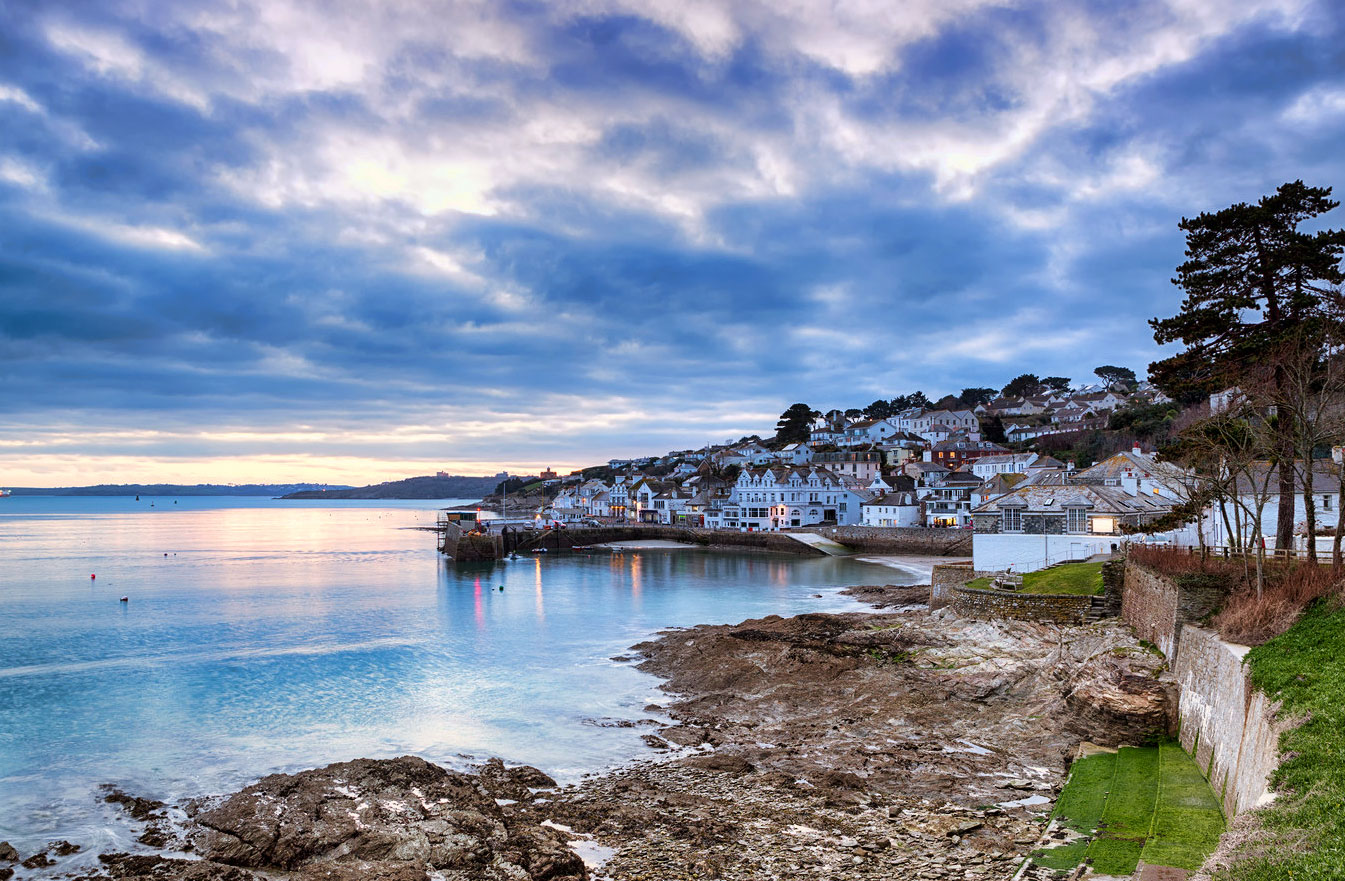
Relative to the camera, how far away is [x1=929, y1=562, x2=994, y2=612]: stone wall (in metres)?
33.3

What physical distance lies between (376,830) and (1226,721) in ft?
45.5

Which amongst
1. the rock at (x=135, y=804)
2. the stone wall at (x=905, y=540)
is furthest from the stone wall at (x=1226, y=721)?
the stone wall at (x=905, y=540)

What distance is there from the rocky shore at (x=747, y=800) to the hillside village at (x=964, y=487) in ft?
25.2

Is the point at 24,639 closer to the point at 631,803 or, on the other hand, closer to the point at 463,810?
the point at 463,810

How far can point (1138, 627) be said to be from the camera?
65.1 feet

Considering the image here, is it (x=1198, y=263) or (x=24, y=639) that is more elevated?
(x=1198, y=263)

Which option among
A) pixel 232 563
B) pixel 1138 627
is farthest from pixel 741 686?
pixel 232 563

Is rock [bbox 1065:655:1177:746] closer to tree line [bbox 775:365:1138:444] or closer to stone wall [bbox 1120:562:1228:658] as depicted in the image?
stone wall [bbox 1120:562:1228:658]

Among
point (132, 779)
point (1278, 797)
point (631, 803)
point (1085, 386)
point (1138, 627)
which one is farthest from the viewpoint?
point (1085, 386)

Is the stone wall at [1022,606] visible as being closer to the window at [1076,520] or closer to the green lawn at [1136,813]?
the window at [1076,520]

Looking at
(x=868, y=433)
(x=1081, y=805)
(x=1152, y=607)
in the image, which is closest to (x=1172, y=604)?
(x=1152, y=607)

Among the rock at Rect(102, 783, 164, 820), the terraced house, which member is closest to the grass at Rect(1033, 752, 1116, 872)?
the rock at Rect(102, 783, 164, 820)

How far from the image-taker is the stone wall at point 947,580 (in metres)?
33.3

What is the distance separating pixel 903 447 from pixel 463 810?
372 ft
